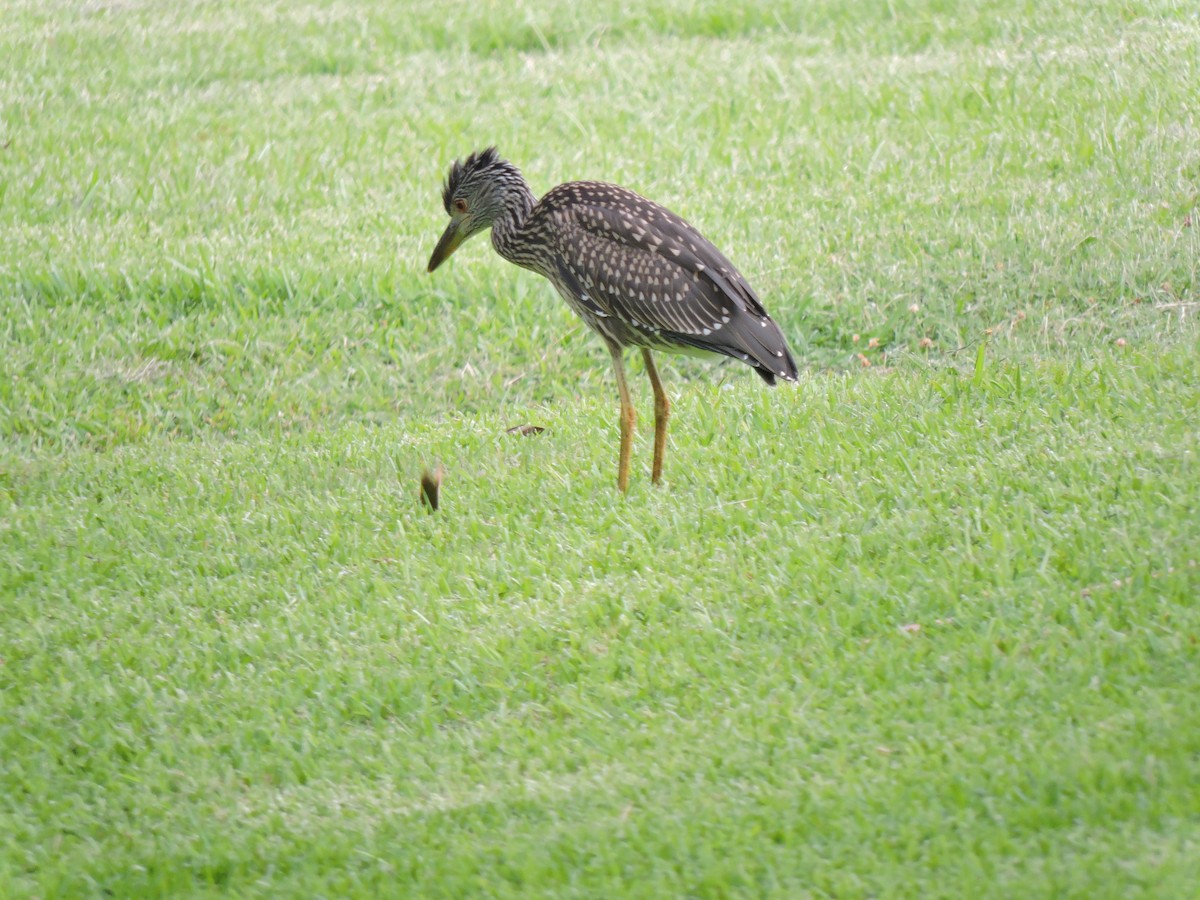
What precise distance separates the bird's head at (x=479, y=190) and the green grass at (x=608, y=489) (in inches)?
46.0

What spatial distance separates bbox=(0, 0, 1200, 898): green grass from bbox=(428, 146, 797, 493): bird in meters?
0.50

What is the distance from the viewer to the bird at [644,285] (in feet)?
22.6

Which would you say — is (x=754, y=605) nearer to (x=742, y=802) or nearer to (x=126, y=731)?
(x=742, y=802)

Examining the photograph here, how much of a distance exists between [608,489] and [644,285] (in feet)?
3.29

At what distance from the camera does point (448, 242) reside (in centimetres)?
823

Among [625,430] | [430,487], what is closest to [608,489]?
[625,430]

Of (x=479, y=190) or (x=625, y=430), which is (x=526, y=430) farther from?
(x=479, y=190)

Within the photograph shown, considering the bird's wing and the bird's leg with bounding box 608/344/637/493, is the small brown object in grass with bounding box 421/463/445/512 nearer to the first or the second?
the bird's leg with bounding box 608/344/637/493

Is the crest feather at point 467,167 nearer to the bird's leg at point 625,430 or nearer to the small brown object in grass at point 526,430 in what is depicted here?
the small brown object in grass at point 526,430

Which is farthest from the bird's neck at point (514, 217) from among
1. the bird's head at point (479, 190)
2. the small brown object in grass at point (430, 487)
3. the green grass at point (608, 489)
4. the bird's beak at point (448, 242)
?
the small brown object in grass at point (430, 487)

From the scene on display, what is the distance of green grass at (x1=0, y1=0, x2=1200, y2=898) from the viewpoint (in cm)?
459

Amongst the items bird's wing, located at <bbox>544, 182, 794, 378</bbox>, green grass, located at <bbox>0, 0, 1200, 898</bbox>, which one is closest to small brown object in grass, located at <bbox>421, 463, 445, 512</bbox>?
green grass, located at <bbox>0, 0, 1200, 898</bbox>

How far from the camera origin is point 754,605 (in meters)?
5.69

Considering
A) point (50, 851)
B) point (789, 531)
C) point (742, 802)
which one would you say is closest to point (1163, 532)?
point (789, 531)
